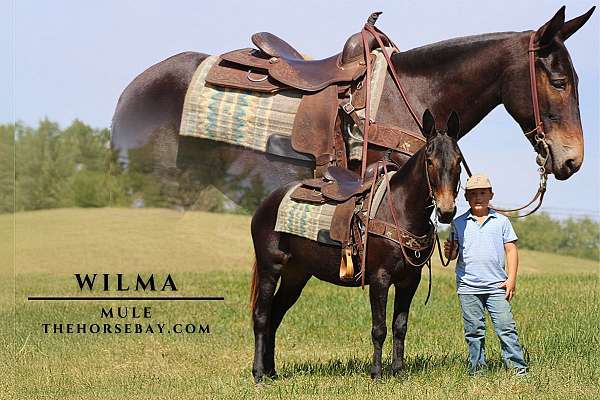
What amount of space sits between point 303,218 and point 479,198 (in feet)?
4.24

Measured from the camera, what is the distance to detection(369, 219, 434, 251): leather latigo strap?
7152 millimetres

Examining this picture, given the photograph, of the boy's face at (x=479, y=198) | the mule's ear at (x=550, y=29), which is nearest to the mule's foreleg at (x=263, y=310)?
the boy's face at (x=479, y=198)

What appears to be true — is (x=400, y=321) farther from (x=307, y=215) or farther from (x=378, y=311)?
(x=307, y=215)

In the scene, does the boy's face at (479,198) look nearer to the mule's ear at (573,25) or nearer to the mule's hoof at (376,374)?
the mule's ear at (573,25)

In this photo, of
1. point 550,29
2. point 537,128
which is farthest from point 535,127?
point 550,29

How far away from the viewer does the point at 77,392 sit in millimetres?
7766

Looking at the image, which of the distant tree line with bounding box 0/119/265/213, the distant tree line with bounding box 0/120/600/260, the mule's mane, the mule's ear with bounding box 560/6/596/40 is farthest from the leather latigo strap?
the distant tree line with bounding box 0/119/265/213

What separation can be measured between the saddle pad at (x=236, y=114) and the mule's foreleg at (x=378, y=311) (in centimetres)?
138

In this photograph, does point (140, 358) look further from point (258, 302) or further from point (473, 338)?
point (473, 338)

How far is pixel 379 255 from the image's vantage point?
7.21 m

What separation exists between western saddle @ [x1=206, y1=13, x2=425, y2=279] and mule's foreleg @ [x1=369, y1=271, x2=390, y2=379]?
20 cm

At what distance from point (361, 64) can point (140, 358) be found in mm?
3577

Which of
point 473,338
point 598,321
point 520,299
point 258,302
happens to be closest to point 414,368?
point 473,338

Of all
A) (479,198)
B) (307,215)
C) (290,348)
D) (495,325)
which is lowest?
(290,348)
